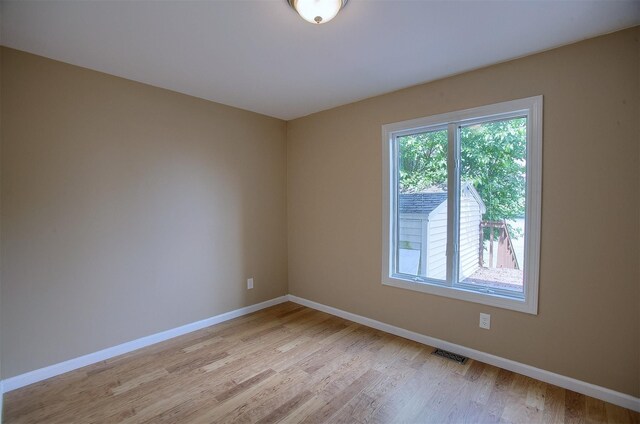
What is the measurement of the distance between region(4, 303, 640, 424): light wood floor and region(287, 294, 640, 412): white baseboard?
45mm

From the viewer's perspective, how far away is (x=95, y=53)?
7.07 feet

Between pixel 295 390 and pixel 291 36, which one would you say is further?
pixel 295 390

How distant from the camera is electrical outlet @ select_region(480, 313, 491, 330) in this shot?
2.40m

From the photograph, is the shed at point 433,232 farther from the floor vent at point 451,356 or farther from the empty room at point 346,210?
the floor vent at point 451,356

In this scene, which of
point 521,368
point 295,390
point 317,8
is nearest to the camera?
point 317,8

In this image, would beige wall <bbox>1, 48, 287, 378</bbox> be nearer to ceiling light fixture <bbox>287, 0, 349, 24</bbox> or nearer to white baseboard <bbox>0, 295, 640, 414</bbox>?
white baseboard <bbox>0, 295, 640, 414</bbox>

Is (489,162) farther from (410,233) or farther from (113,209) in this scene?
(113,209)

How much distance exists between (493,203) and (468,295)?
2.57 ft

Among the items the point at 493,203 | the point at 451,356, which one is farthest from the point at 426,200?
the point at 451,356

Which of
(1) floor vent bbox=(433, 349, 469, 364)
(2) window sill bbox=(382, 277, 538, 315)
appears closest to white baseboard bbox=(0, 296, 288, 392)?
(2) window sill bbox=(382, 277, 538, 315)

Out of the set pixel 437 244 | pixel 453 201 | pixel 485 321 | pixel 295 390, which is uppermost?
pixel 453 201

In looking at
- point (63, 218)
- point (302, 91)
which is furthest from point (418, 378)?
point (63, 218)

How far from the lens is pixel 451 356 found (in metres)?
2.51

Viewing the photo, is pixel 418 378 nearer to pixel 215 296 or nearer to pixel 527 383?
pixel 527 383
